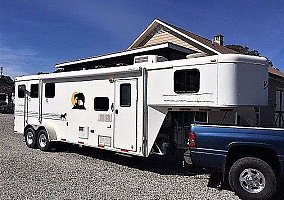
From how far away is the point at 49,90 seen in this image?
11531 millimetres

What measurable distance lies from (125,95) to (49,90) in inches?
155

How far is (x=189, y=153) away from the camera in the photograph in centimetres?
697

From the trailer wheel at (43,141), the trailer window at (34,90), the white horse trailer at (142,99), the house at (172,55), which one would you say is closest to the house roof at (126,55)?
the house at (172,55)

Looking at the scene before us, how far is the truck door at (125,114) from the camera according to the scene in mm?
8547

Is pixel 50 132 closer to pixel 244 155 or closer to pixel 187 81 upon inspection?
pixel 187 81

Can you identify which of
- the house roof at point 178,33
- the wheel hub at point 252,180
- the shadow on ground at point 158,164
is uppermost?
the house roof at point 178,33

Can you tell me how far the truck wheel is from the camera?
12.1 meters

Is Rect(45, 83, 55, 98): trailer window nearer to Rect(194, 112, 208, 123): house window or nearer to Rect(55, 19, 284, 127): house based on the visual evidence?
Rect(55, 19, 284, 127): house

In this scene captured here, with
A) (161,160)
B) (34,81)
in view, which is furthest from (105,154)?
(34,81)

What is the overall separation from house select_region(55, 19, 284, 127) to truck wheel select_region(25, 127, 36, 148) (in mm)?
2694

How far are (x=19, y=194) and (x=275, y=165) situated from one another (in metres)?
5.01

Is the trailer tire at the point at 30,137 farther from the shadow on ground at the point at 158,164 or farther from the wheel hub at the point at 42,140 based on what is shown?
the shadow on ground at the point at 158,164

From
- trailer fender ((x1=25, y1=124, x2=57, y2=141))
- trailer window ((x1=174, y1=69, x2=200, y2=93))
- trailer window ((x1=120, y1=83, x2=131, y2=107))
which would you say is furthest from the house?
trailer fender ((x1=25, y1=124, x2=57, y2=141))

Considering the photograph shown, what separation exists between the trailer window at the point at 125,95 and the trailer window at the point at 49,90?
3.52 m
